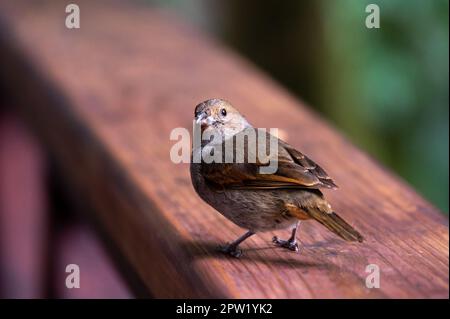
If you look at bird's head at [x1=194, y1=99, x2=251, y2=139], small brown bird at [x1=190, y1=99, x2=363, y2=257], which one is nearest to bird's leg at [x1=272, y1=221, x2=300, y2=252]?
small brown bird at [x1=190, y1=99, x2=363, y2=257]

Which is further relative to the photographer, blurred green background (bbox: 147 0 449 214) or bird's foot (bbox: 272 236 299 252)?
blurred green background (bbox: 147 0 449 214)

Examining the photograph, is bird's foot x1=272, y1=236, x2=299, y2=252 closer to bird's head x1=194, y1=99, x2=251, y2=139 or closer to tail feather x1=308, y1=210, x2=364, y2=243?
tail feather x1=308, y1=210, x2=364, y2=243

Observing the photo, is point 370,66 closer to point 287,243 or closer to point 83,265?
point 83,265

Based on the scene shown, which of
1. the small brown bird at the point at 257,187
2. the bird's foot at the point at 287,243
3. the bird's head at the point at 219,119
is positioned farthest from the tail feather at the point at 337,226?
the bird's head at the point at 219,119

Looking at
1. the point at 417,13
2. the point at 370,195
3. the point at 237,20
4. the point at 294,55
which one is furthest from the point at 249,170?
the point at 237,20

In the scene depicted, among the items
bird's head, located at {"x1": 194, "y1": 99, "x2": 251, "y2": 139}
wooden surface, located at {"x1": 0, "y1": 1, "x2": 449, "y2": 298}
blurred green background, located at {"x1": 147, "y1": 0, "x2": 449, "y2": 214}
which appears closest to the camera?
wooden surface, located at {"x1": 0, "y1": 1, "x2": 449, "y2": 298}

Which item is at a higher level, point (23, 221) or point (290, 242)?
point (290, 242)

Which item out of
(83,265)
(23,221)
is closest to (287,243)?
(83,265)
